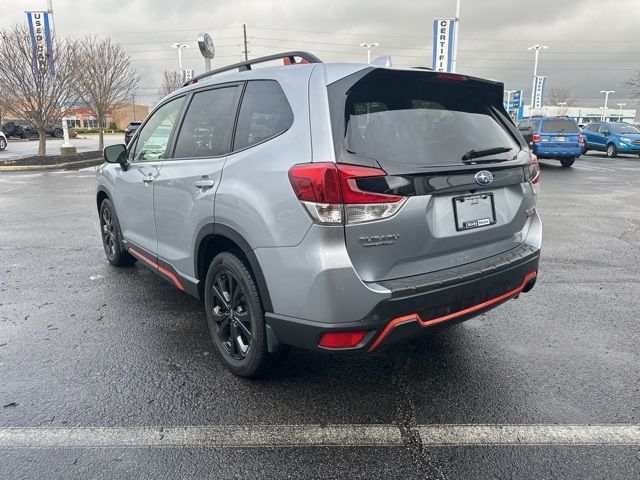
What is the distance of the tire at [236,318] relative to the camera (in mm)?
2883

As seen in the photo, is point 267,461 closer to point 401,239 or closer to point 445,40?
point 401,239

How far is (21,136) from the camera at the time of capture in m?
45.1

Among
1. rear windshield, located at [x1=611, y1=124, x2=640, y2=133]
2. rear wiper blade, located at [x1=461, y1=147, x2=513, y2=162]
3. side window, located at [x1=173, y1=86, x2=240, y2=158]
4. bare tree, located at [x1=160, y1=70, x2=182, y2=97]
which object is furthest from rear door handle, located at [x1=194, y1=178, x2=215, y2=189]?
bare tree, located at [x1=160, y1=70, x2=182, y2=97]

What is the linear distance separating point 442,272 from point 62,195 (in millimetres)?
11364

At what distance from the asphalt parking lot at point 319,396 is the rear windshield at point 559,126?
14207mm

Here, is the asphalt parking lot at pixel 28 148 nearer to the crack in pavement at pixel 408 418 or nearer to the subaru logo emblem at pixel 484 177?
the crack in pavement at pixel 408 418

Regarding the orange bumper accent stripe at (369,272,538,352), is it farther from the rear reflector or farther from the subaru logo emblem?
the subaru logo emblem

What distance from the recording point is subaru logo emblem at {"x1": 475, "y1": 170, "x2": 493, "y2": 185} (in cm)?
279

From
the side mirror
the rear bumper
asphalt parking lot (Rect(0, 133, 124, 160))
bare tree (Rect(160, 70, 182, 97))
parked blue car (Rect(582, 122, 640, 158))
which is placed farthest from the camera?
bare tree (Rect(160, 70, 182, 97))

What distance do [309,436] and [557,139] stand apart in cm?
1758

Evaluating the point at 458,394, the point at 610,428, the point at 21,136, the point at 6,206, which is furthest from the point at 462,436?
the point at 21,136

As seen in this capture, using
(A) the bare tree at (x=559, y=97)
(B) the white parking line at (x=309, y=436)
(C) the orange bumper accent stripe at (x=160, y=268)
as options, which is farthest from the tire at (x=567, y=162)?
(A) the bare tree at (x=559, y=97)

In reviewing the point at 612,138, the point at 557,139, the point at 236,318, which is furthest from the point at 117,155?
the point at 612,138

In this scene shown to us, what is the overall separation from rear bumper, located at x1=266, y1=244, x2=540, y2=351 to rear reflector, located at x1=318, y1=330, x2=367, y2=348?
0.08 ft
